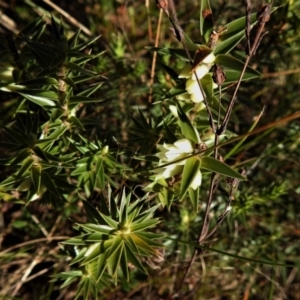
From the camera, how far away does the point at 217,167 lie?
1428 millimetres

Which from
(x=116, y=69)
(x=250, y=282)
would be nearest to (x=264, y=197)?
(x=250, y=282)

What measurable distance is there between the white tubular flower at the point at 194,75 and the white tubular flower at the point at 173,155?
133 mm

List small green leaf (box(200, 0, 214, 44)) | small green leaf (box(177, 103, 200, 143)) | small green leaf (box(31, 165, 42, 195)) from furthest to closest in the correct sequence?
small green leaf (box(31, 165, 42, 195))
small green leaf (box(177, 103, 200, 143))
small green leaf (box(200, 0, 214, 44))

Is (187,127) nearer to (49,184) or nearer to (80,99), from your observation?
(80,99)

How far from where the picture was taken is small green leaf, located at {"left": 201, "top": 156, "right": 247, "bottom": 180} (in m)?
1.38

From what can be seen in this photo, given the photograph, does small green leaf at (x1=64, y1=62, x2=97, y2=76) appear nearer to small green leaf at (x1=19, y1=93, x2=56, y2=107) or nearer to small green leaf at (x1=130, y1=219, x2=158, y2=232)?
small green leaf at (x1=19, y1=93, x2=56, y2=107)

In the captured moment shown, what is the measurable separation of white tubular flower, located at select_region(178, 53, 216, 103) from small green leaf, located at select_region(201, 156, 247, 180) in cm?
18

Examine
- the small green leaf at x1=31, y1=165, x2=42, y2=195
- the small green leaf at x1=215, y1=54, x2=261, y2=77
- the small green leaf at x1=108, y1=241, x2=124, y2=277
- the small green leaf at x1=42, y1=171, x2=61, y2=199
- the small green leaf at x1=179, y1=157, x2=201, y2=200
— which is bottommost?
the small green leaf at x1=108, y1=241, x2=124, y2=277

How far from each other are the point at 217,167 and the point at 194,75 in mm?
265

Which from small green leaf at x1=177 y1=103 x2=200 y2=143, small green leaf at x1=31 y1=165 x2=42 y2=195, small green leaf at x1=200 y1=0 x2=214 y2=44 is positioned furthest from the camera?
small green leaf at x1=31 y1=165 x2=42 y2=195

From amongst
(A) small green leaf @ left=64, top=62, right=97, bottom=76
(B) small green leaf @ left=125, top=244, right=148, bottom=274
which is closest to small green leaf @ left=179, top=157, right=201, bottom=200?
(B) small green leaf @ left=125, top=244, right=148, bottom=274

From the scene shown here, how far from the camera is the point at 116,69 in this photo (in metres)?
2.33

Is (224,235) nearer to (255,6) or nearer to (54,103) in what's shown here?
(54,103)

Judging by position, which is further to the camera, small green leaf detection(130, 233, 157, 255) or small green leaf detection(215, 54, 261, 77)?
small green leaf detection(130, 233, 157, 255)
